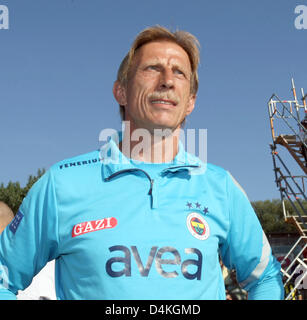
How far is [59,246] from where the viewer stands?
2359mm

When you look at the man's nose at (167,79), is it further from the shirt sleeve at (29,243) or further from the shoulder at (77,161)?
the shirt sleeve at (29,243)

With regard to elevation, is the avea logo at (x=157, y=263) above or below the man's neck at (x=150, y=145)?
below

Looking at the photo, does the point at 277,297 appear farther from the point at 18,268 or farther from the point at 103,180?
the point at 18,268

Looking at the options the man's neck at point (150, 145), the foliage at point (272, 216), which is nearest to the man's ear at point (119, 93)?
the man's neck at point (150, 145)

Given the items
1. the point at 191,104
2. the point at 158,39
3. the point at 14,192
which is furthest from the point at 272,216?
the point at 158,39

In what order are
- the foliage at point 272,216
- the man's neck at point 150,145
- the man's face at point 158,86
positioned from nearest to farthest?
the man's face at point 158,86, the man's neck at point 150,145, the foliage at point 272,216

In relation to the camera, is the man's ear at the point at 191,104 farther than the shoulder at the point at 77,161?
Yes

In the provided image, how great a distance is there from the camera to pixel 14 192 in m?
42.5

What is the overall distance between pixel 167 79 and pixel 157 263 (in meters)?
1.14

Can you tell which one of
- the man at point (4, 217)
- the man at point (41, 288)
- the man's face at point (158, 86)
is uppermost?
the man's face at point (158, 86)

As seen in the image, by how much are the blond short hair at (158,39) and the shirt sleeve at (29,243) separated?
1027 mm

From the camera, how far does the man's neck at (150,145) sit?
106 inches
